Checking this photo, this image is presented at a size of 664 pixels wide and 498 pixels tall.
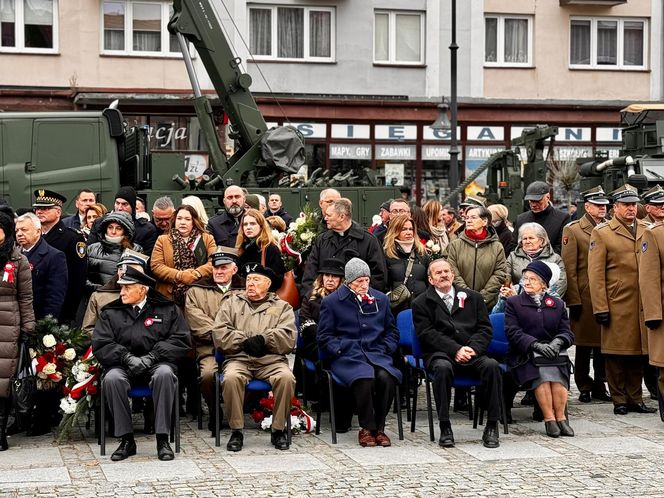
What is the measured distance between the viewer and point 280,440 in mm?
9797

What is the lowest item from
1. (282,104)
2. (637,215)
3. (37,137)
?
(637,215)

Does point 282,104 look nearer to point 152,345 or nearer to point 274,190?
point 274,190

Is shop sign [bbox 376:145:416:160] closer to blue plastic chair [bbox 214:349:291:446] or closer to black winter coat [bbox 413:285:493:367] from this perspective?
black winter coat [bbox 413:285:493:367]

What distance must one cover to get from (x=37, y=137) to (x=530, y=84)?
18.6 metres

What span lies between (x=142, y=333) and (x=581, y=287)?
476 cm

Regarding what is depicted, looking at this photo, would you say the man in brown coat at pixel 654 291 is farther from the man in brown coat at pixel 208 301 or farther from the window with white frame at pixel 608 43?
the window with white frame at pixel 608 43

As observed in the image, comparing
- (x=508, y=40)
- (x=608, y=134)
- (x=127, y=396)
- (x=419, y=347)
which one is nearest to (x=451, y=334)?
(x=419, y=347)

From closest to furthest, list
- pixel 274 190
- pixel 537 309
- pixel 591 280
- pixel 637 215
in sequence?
pixel 537 309 → pixel 591 280 → pixel 637 215 → pixel 274 190

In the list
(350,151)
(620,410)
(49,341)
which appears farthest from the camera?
(350,151)

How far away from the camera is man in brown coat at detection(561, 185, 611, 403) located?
12.2 meters

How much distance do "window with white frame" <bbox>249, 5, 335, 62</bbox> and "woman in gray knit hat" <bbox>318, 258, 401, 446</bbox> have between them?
21515 millimetres

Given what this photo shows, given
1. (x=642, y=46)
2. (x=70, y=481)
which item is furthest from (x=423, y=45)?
(x=70, y=481)

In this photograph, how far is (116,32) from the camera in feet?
100

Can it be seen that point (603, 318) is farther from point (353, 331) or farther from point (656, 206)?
point (353, 331)
